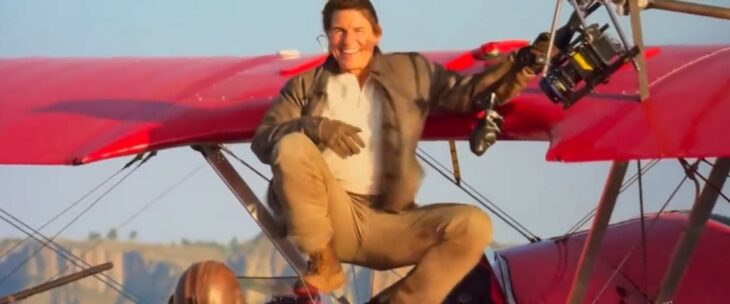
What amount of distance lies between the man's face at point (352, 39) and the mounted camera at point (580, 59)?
2.53 ft

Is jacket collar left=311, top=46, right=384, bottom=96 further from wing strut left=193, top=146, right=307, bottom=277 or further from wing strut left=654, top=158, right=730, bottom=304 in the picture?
wing strut left=654, top=158, right=730, bottom=304

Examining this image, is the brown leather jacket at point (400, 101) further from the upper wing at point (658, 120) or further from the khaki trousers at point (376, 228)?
the upper wing at point (658, 120)

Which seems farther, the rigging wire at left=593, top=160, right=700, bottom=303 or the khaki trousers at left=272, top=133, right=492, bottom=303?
the rigging wire at left=593, top=160, right=700, bottom=303

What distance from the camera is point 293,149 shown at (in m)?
6.32

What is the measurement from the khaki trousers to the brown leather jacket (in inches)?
4.5

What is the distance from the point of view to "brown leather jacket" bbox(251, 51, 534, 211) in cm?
682

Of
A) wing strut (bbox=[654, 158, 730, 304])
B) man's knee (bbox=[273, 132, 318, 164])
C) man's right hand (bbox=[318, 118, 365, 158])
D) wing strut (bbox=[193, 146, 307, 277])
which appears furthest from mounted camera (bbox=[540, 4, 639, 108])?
wing strut (bbox=[654, 158, 730, 304])

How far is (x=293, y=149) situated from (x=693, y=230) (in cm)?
245

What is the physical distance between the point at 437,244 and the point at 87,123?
2014mm

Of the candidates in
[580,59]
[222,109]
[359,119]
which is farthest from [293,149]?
[222,109]

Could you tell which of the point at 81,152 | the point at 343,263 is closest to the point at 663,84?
the point at 343,263

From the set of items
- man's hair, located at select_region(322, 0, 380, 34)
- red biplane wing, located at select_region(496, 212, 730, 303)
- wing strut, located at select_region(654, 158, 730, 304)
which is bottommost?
red biplane wing, located at select_region(496, 212, 730, 303)

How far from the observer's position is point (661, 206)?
349 inches

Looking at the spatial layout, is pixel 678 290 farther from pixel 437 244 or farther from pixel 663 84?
pixel 437 244
